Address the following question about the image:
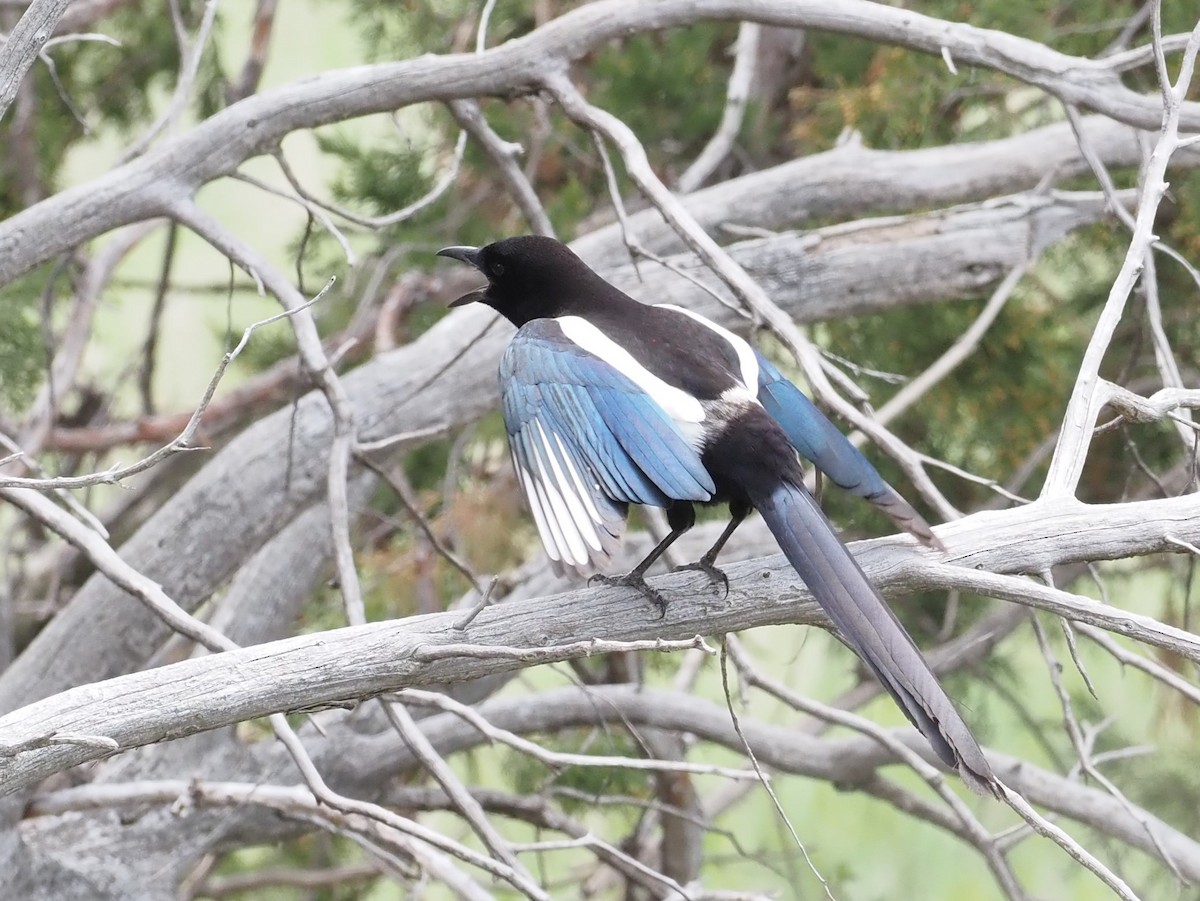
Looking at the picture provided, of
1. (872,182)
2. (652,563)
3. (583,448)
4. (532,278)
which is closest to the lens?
(583,448)

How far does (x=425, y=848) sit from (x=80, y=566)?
95.3 inches

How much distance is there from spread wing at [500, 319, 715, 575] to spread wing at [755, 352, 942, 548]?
0.24m

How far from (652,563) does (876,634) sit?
58cm

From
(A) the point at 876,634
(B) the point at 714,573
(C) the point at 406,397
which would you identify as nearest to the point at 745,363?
(B) the point at 714,573

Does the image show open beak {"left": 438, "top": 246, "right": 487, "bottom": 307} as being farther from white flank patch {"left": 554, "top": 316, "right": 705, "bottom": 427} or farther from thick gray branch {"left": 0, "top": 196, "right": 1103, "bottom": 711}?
white flank patch {"left": 554, "top": 316, "right": 705, "bottom": 427}

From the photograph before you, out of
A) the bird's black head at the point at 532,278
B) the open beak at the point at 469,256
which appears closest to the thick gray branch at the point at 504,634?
the bird's black head at the point at 532,278

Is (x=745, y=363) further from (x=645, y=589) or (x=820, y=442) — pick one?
(x=645, y=589)

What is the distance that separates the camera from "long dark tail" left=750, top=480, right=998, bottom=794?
182cm

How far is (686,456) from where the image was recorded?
220 centimetres

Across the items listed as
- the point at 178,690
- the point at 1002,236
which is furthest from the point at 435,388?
the point at 178,690

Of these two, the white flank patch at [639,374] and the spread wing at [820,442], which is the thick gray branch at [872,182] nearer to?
the white flank patch at [639,374]

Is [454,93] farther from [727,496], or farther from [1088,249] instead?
[1088,249]

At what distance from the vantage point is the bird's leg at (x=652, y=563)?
2.13 m

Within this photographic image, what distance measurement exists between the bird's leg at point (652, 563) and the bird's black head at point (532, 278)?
465 mm
